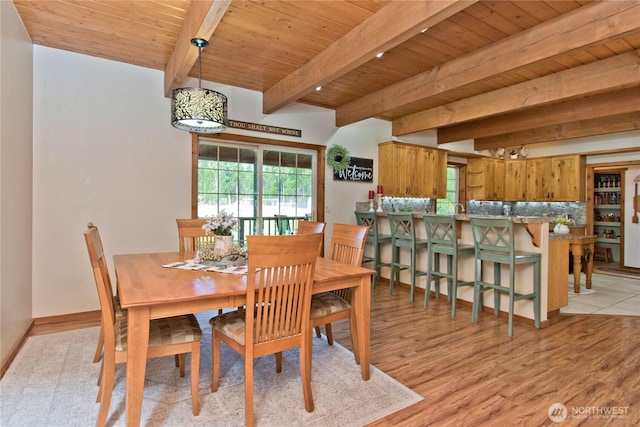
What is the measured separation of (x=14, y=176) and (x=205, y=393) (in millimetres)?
2295

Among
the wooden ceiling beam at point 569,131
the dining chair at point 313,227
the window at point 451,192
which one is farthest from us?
the window at point 451,192

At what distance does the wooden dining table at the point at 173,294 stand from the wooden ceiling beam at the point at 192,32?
5.59 feet

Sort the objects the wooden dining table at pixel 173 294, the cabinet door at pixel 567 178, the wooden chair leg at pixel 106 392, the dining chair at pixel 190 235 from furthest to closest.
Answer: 1. the cabinet door at pixel 567 178
2. the dining chair at pixel 190 235
3. the wooden chair leg at pixel 106 392
4. the wooden dining table at pixel 173 294

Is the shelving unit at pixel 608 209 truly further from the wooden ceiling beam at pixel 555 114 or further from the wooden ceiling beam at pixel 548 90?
the wooden ceiling beam at pixel 548 90

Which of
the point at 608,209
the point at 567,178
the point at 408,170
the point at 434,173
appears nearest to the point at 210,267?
the point at 408,170

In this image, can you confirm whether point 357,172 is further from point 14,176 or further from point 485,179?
point 14,176

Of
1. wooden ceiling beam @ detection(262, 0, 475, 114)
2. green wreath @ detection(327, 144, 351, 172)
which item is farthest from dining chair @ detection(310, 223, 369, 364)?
green wreath @ detection(327, 144, 351, 172)

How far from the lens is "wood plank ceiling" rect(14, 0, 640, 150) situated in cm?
249

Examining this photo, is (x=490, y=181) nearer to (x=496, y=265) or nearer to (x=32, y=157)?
(x=496, y=265)

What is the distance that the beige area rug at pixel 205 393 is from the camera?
1869mm

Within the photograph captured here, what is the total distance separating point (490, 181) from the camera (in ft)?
23.6

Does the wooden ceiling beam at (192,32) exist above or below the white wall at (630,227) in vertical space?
above

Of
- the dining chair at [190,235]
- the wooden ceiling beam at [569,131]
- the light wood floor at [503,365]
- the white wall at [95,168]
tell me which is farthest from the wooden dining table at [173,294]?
the wooden ceiling beam at [569,131]

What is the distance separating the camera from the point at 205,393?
2.12 meters
